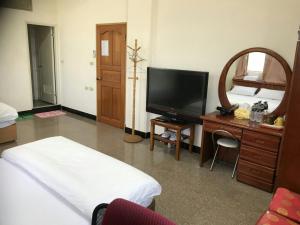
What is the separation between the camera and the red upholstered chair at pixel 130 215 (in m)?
1.01

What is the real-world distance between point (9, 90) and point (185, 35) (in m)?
4.12

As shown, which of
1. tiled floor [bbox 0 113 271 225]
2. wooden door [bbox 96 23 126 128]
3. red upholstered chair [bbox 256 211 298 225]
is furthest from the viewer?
wooden door [bbox 96 23 126 128]

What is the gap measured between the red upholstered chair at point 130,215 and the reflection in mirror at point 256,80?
2.68 metres

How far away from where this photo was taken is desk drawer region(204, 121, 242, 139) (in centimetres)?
301

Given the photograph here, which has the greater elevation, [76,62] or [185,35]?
[185,35]

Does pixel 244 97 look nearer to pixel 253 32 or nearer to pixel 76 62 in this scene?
pixel 253 32

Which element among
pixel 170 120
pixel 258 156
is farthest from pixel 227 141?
pixel 170 120

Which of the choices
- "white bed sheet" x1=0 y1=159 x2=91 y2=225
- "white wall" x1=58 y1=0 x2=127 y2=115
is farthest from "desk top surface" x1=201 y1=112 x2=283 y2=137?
"white wall" x1=58 y1=0 x2=127 y2=115

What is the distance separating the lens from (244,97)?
11.1ft

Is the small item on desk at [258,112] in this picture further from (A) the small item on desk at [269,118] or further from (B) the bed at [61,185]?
(B) the bed at [61,185]

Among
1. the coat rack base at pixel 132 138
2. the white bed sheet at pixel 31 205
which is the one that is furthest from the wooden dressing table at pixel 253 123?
the white bed sheet at pixel 31 205

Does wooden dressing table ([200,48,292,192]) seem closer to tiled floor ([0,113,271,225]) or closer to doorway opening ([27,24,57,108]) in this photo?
tiled floor ([0,113,271,225])

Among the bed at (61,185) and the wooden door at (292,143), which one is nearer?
the bed at (61,185)

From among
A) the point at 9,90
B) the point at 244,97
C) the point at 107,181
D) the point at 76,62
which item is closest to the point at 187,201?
the point at 107,181
